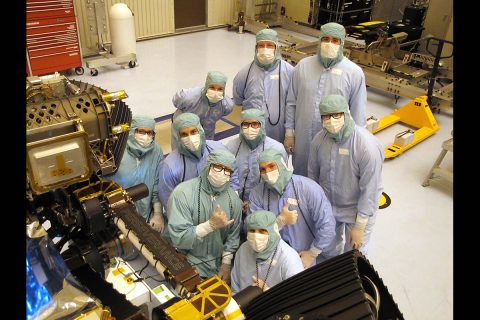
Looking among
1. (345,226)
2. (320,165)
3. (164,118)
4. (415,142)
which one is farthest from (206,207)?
(415,142)

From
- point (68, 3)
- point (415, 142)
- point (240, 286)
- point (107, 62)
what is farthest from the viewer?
point (107, 62)

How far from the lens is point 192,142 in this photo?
2879 mm

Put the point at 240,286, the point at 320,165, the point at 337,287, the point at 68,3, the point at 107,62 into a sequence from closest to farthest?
the point at 337,287
the point at 240,286
the point at 320,165
the point at 68,3
the point at 107,62

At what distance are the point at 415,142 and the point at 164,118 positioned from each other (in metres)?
3.23

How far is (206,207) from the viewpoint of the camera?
8.50 ft

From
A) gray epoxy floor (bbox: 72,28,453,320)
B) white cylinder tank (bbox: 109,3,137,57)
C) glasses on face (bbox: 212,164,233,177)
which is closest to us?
glasses on face (bbox: 212,164,233,177)

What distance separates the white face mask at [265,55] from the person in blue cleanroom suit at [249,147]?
2.48ft

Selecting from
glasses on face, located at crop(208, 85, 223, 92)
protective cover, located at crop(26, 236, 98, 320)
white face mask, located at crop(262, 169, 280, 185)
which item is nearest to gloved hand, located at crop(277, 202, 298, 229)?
white face mask, located at crop(262, 169, 280, 185)

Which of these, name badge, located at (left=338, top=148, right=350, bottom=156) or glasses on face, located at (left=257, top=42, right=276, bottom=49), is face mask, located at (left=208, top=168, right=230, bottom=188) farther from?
glasses on face, located at (left=257, top=42, right=276, bottom=49)

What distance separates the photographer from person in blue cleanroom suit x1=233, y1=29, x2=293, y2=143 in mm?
3723

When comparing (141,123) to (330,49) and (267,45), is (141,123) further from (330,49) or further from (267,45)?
(330,49)

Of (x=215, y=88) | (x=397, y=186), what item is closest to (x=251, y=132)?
(x=215, y=88)

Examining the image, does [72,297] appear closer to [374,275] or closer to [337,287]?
[337,287]

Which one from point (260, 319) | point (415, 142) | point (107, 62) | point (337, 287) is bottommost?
point (415, 142)
